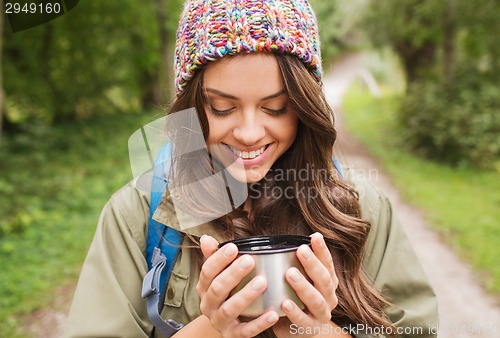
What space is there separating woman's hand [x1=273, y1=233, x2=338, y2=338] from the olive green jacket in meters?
0.47

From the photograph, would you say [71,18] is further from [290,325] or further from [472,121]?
[290,325]

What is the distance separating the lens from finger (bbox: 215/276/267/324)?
1.16 meters

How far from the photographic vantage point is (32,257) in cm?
517

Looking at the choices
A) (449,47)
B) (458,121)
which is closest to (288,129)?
(458,121)

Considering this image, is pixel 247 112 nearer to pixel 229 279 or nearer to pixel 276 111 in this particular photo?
pixel 276 111

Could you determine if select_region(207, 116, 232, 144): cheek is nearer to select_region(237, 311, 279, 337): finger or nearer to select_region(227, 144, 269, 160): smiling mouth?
select_region(227, 144, 269, 160): smiling mouth

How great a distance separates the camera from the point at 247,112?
62.4 inches

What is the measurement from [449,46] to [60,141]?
9644mm

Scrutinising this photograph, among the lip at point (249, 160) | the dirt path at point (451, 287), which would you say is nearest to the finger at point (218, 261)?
the lip at point (249, 160)

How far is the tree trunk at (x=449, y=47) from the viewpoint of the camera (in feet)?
33.8

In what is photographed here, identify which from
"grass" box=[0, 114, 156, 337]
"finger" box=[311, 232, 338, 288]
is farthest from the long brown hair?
"grass" box=[0, 114, 156, 337]

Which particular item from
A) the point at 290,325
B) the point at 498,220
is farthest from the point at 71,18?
the point at 290,325

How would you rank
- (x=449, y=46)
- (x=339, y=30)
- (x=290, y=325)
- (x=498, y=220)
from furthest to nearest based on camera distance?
1. (x=339, y=30)
2. (x=449, y=46)
3. (x=498, y=220)
4. (x=290, y=325)

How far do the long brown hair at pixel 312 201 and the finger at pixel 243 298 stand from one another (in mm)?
584
